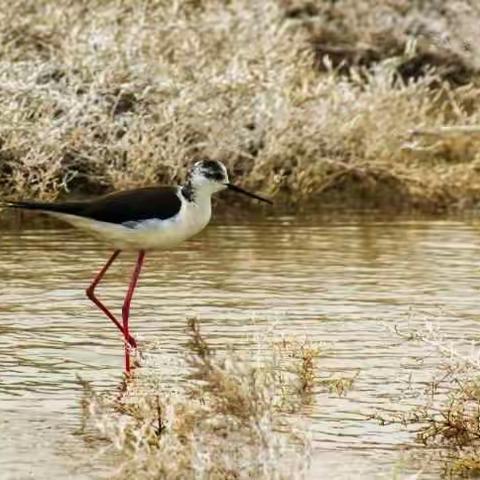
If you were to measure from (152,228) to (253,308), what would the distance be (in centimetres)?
126

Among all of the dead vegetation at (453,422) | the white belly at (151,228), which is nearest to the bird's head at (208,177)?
the white belly at (151,228)

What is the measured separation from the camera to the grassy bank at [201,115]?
48.4ft

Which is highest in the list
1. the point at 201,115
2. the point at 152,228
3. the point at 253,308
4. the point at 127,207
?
the point at 127,207

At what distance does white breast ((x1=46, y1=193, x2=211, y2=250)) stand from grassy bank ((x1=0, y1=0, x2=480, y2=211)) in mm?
4359

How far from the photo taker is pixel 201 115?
15227mm

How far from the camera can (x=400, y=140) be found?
16375mm

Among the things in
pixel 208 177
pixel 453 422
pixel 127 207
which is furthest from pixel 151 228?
pixel 453 422

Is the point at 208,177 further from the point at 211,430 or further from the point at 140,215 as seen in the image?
the point at 211,430

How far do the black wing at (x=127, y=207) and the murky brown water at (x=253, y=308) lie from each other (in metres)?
0.66

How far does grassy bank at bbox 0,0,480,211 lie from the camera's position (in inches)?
580

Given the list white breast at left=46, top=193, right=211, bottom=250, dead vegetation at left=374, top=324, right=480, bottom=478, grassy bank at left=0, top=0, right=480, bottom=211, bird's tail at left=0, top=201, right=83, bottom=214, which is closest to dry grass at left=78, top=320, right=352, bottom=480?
dead vegetation at left=374, top=324, right=480, bottom=478

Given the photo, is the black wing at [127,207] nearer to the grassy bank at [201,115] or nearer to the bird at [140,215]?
the bird at [140,215]

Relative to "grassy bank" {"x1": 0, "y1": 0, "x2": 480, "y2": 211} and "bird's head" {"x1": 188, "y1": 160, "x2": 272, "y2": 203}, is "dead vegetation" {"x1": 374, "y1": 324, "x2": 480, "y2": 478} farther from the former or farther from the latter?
"grassy bank" {"x1": 0, "y1": 0, "x2": 480, "y2": 211}

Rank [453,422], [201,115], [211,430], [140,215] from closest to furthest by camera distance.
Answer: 1. [211,430]
2. [453,422]
3. [140,215]
4. [201,115]
